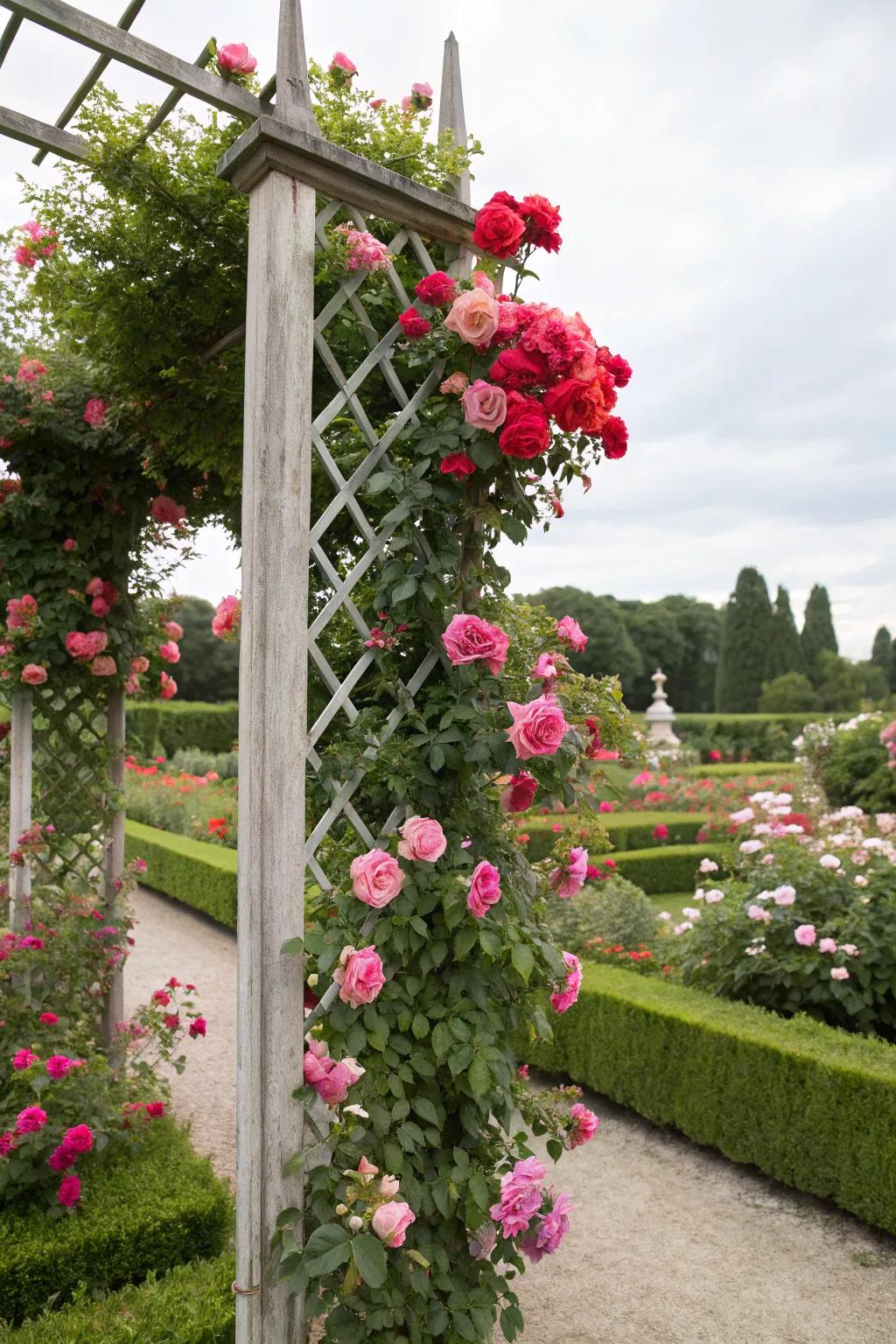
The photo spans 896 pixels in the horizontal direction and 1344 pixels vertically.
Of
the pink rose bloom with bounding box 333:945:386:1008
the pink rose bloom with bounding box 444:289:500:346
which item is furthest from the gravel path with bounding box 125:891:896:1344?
the pink rose bloom with bounding box 444:289:500:346

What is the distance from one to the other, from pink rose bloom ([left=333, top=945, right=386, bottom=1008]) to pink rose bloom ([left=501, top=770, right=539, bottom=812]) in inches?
17.4

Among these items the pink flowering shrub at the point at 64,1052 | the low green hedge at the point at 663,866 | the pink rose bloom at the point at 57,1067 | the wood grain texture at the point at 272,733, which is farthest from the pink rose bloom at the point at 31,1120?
the low green hedge at the point at 663,866

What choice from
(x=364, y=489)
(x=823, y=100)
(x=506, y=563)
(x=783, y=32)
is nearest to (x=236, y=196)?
(x=364, y=489)

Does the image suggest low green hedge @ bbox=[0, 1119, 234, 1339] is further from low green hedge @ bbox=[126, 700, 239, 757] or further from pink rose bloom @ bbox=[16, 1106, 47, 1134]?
low green hedge @ bbox=[126, 700, 239, 757]

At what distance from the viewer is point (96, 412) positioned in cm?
308

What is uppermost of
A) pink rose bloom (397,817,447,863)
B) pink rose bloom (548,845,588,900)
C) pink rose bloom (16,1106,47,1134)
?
pink rose bloom (397,817,447,863)

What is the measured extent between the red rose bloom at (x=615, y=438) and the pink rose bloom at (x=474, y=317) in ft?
1.10

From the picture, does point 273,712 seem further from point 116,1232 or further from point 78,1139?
point 116,1232

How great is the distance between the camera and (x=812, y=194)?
384 centimetres

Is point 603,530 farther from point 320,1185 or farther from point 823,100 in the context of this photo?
point 320,1185

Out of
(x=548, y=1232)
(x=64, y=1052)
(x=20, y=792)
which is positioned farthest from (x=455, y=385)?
(x=64, y=1052)

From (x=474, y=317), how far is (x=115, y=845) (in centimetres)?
246

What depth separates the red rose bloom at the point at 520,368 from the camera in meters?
1.97

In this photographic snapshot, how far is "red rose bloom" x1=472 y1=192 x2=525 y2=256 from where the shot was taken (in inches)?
78.0
